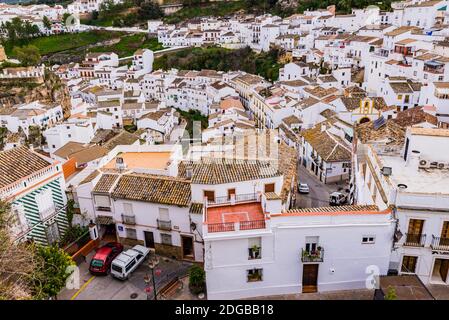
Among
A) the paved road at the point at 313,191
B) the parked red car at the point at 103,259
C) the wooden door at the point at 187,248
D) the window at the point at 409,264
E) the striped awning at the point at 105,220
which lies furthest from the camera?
the paved road at the point at 313,191

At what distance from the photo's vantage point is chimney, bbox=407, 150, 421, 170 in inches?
566

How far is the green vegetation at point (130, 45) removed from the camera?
95.1m

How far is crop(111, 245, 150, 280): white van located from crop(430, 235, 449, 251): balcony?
34.7 feet

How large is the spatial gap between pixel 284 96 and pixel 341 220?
33.7m

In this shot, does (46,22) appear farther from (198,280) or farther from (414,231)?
(414,231)

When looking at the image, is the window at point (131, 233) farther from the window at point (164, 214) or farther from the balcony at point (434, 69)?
the balcony at point (434, 69)

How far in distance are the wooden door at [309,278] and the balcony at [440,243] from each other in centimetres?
382

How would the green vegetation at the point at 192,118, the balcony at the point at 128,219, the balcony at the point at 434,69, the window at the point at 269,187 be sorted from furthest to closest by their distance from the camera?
1. the green vegetation at the point at 192,118
2. the balcony at the point at 434,69
3. the balcony at the point at 128,219
4. the window at the point at 269,187

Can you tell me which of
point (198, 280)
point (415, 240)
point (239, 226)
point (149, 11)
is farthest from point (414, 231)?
point (149, 11)

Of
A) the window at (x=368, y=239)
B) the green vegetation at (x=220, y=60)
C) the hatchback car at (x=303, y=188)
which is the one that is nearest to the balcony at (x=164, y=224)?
the window at (x=368, y=239)

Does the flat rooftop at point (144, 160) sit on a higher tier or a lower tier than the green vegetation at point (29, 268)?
lower

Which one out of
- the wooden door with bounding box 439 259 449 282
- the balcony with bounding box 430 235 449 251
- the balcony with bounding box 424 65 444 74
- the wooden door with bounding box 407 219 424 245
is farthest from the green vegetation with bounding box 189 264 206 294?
the balcony with bounding box 424 65 444 74
